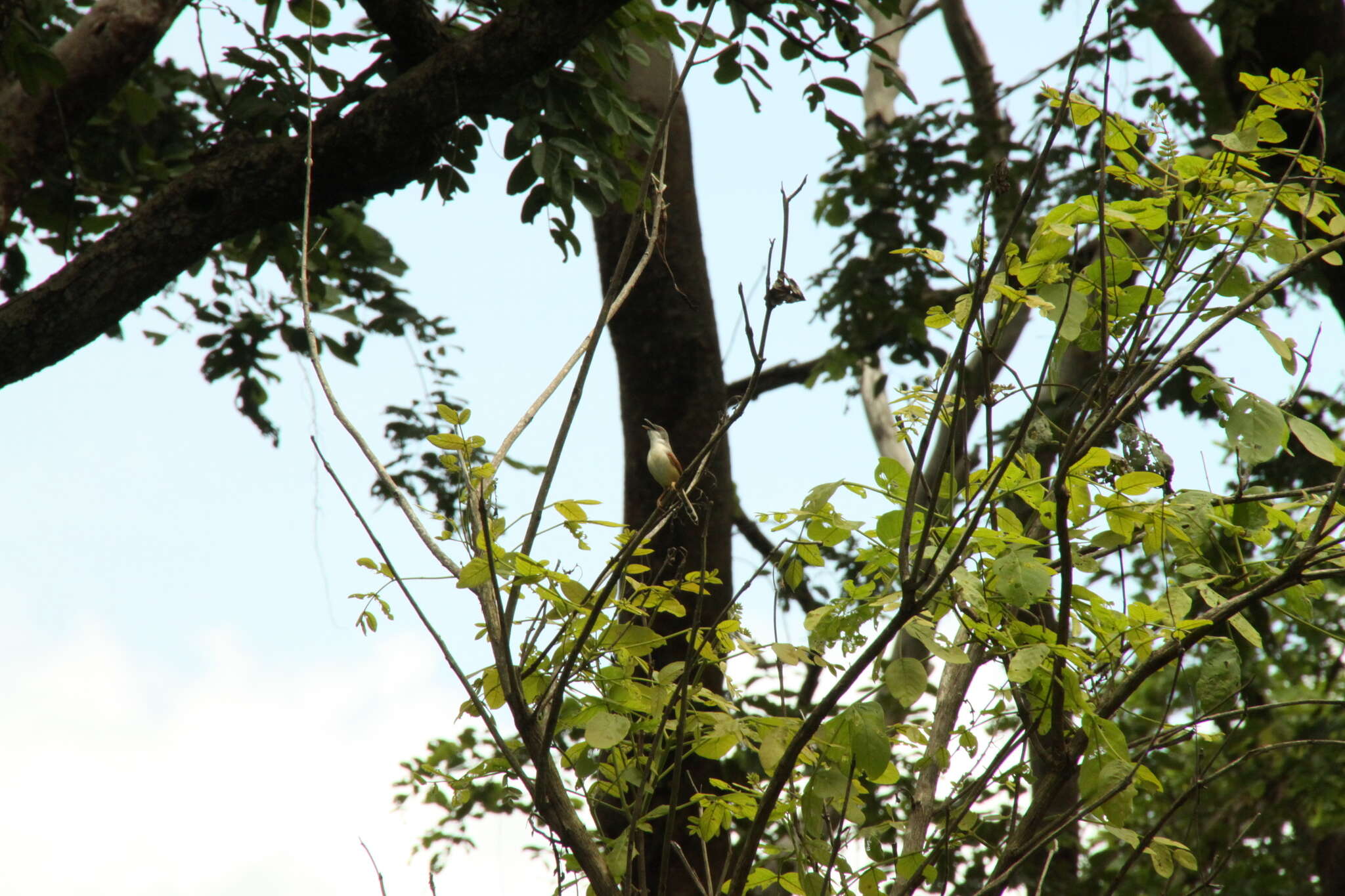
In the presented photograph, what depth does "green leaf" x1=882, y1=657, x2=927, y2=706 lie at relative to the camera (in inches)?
57.0

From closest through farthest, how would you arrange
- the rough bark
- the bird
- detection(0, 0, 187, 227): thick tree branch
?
the bird < detection(0, 0, 187, 227): thick tree branch < the rough bark

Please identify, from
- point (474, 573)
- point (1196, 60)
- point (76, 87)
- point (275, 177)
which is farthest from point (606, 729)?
point (1196, 60)

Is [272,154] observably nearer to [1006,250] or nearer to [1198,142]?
[1006,250]

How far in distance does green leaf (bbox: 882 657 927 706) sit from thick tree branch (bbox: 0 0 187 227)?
354 centimetres

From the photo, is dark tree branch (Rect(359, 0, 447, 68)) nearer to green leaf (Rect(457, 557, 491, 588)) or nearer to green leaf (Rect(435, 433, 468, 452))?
green leaf (Rect(435, 433, 468, 452))

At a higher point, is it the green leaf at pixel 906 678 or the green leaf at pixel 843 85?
the green leaf at pixel 843 85

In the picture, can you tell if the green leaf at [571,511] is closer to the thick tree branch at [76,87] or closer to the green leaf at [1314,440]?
the green leaf at [1314,440]

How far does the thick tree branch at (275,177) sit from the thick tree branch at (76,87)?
1040 mm

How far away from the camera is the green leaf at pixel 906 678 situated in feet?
4.75

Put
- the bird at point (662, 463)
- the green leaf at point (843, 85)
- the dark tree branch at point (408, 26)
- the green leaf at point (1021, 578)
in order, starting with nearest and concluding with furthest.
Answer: the green leaf at point (1021, 578) → the bird at point (662, 463) → the dark tree branch at point (408, 26) → the green leaf at point (843, 85)

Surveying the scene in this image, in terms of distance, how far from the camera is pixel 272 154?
122 inches

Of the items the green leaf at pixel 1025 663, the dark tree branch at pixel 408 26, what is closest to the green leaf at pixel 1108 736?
the green leaf at pixel 1025 663

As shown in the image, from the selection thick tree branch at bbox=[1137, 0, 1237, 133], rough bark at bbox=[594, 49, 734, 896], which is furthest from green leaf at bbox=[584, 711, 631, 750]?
thick tree branch at bbox=[1137, 0, 1237, 133]

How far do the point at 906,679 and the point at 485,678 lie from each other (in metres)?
0.57
